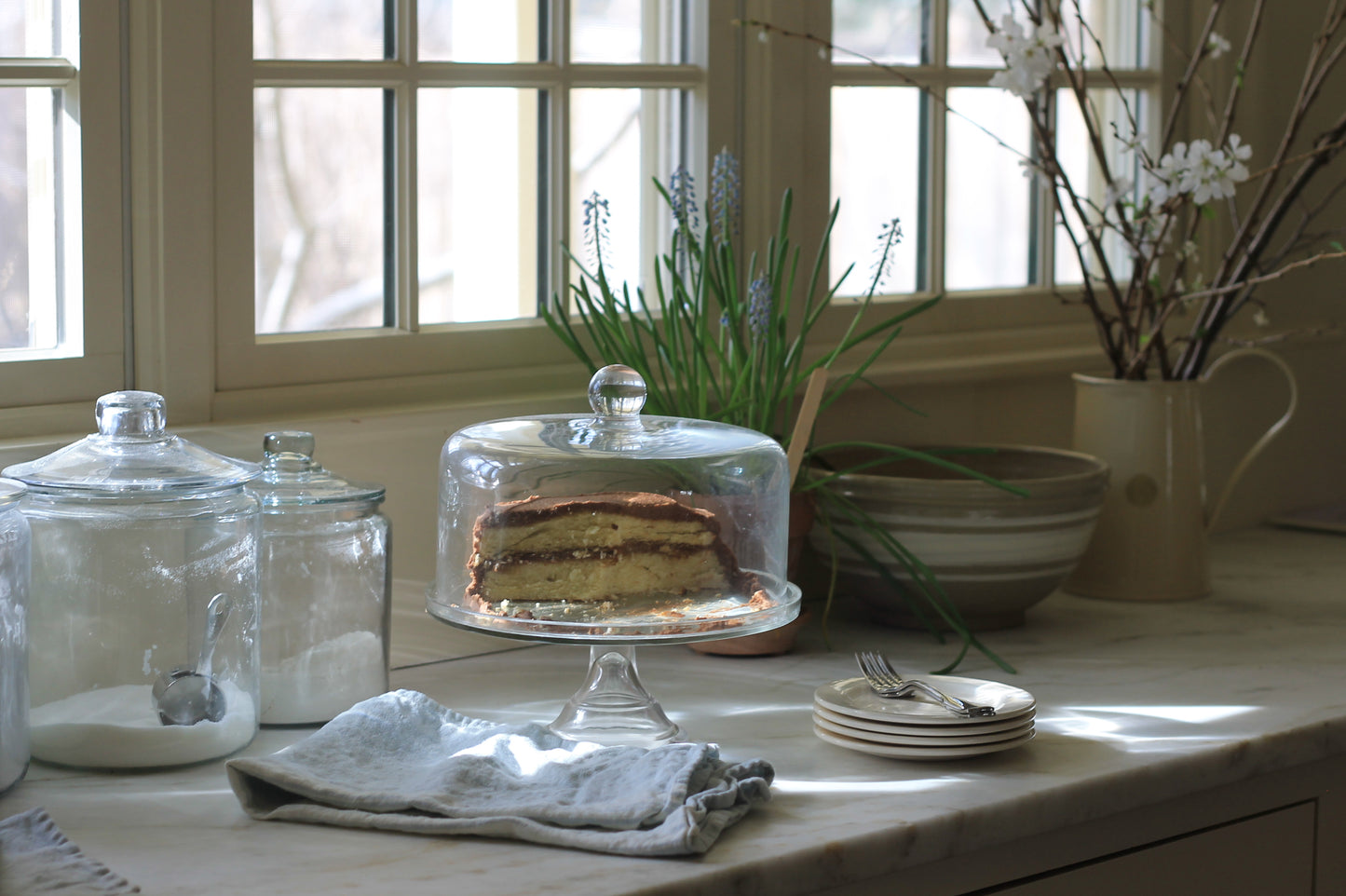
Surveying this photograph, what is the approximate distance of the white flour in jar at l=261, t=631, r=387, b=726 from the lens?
4.13ft

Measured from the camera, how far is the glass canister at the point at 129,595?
112 cm

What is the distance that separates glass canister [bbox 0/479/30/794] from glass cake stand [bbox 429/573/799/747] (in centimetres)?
29

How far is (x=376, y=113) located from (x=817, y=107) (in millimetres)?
554

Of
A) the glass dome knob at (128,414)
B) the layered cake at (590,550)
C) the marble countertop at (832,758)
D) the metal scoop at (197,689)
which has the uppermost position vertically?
the glass dome knob at (128,414)

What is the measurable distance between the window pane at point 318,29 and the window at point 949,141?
590 mm

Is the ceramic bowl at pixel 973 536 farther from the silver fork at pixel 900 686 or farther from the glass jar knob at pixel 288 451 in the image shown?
the glass jar knob at pixel 288 451

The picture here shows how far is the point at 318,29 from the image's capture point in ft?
4.82

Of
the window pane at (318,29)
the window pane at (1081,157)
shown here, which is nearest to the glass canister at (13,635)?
the window pane at (318,29)

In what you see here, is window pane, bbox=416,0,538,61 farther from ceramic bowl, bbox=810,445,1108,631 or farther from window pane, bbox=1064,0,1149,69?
window pane, bbox=1064,0,1149,69

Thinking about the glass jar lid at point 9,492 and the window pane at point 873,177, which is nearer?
the glass jar lid at point 9,492

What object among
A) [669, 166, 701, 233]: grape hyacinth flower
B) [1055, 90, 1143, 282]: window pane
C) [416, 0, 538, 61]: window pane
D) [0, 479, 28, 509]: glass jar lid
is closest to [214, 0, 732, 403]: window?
[416, 0, 538, 61]: window pane

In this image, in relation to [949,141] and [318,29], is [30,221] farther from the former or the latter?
[949,141]

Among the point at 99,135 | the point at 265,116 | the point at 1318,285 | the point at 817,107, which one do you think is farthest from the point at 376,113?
the point at 1318,285

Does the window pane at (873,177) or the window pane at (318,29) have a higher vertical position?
the window pane at (318,29)
